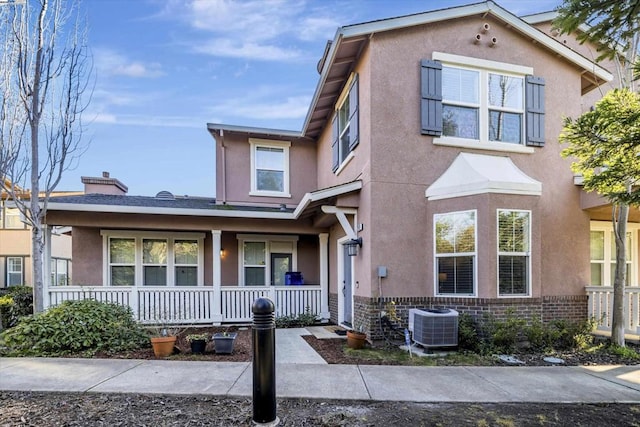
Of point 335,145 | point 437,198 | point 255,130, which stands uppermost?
point 255,130

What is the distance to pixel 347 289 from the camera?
919 cm

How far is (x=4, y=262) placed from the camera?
713 inches

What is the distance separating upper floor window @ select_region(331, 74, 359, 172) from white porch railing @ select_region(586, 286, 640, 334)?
6.07 m

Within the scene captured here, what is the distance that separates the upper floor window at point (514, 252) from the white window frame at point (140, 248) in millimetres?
7962

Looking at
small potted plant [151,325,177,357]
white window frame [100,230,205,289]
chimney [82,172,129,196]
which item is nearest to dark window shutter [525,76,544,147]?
small potted plant [151,325,177,357]

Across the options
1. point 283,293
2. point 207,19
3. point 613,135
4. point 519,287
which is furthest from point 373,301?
point 207,19

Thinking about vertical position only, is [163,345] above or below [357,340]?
above

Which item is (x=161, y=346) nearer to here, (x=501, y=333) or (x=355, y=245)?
(x=355, y=245)

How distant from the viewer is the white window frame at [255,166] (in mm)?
11867

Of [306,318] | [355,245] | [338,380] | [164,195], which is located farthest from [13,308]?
[338,380]

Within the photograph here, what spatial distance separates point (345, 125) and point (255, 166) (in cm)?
378

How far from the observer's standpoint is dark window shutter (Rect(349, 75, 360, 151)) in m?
8.20

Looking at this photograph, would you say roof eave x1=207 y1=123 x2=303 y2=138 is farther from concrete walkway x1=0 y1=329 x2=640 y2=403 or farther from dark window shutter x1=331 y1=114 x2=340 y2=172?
concrete walkway x1=0 y1=329 x2=640 y2=403

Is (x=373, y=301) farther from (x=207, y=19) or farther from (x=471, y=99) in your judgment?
(x=207, y=19)
